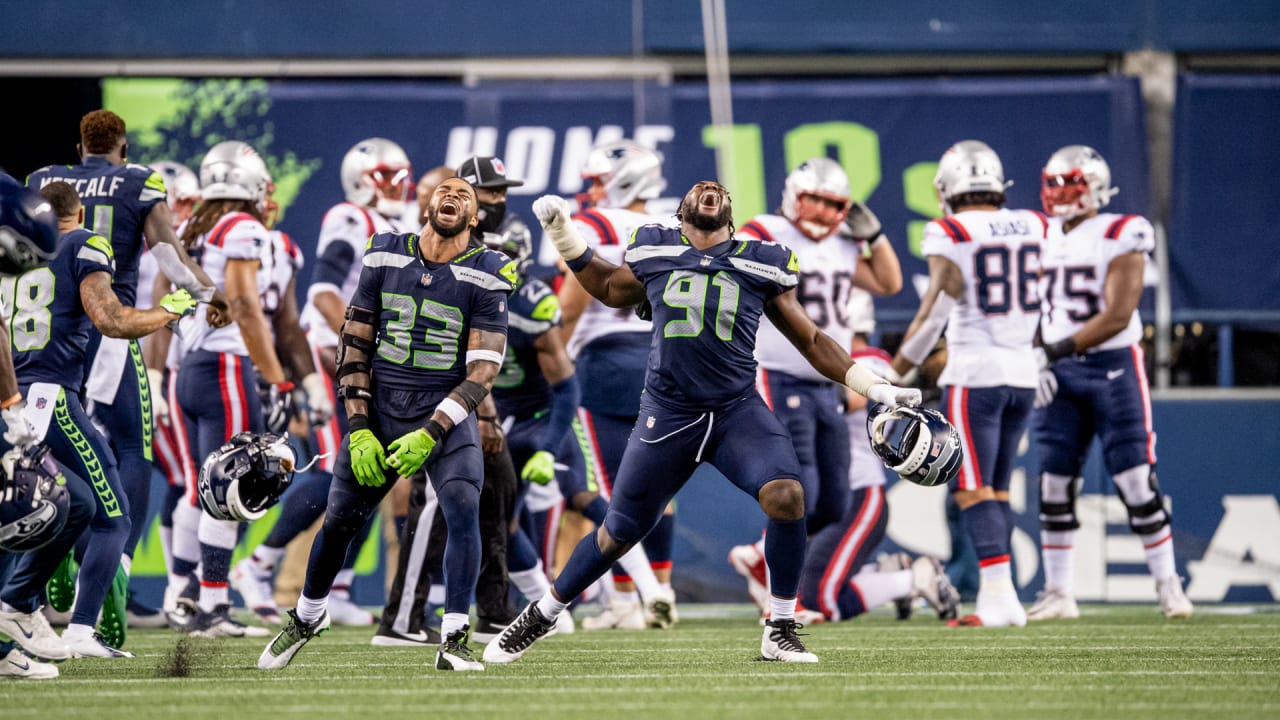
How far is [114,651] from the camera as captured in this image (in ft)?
24.2

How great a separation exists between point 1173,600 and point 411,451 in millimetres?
5020

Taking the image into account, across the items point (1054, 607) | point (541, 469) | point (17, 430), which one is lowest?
point (1054, 607)

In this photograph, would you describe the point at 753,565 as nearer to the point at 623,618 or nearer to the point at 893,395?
the point at 623,618

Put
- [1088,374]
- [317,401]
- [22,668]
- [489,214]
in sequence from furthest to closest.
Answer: [1088,374], [317,401], [489,214], [22,668]

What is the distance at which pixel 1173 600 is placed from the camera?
31.9ft

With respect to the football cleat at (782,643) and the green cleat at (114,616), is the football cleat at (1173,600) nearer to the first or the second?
the football cleat at (782,643)

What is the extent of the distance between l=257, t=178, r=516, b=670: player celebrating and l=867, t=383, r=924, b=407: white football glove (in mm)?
1432

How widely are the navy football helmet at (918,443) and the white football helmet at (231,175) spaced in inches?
158

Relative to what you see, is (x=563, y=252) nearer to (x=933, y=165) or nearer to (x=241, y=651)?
(x=241, y=651)

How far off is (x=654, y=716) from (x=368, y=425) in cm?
206

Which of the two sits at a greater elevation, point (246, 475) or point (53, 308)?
point (53, 308)

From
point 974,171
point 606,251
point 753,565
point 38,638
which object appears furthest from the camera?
point 753,565

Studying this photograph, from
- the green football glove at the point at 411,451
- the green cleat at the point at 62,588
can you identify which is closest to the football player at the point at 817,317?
the green football glove at the point at 411,451

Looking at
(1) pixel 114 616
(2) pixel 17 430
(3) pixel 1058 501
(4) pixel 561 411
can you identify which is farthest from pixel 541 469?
(3) pixel 1058 501
